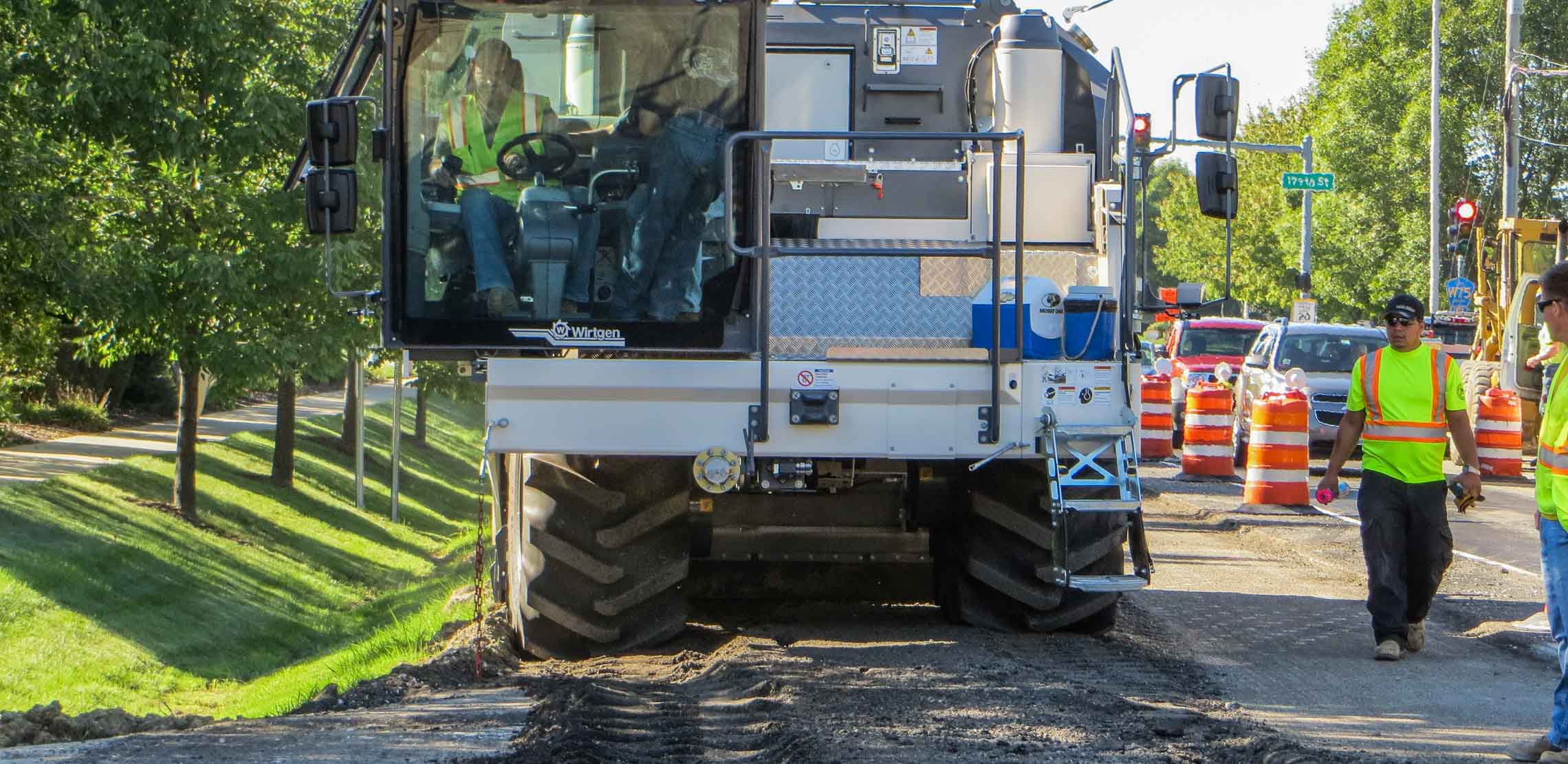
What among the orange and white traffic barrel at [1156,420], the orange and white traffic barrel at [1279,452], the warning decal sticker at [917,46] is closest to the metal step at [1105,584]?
the warning decal sticker at [917,46]

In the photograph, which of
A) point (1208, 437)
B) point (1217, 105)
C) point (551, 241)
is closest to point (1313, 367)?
point (1208, 437)

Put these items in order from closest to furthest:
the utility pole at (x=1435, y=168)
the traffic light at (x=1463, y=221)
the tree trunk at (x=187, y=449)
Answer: the tree trunk at (x=187, y=449)
the traffic light at (x=1463, y=221)
the utility pole at (x=1435, y=168)

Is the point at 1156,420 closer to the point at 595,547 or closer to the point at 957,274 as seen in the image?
the point at 957,274

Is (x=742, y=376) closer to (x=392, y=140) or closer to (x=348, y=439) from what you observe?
(x=392, y=140)

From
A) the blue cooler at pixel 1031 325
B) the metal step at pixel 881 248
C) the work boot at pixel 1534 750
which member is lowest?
the work boot at pixel 1534 750

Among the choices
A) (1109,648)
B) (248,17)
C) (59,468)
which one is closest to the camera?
(1109,648)

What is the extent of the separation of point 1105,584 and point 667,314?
2.47 m

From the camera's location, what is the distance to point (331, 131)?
27.8 ft

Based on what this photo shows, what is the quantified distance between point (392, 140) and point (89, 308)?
1084 centimetres

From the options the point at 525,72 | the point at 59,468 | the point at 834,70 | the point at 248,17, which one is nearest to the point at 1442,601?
the point at 834,70

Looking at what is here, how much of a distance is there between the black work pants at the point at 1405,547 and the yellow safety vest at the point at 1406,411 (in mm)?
91

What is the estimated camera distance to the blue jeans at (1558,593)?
7016mm

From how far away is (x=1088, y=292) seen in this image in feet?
29.7

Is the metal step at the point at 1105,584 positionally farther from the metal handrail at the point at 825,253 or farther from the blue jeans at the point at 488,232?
the blue jeans at the point at 488,232
